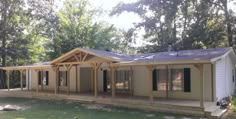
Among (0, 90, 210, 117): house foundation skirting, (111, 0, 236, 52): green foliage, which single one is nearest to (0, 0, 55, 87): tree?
(111, 0, 236, 52): green foliage

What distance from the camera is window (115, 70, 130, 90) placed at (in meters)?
15.5

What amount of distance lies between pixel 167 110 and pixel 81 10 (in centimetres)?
2323

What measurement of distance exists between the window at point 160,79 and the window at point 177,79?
43 centimetres

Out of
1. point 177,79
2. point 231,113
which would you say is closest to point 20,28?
point 177,79

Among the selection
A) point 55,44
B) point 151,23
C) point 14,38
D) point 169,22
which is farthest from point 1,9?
point 169,22

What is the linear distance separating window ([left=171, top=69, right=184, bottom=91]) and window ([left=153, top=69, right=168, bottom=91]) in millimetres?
426

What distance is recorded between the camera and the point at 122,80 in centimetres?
1576

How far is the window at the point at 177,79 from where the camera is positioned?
523 inches

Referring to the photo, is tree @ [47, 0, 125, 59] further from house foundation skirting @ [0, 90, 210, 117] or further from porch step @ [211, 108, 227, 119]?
porch step @ [211, 108, 227, 119]

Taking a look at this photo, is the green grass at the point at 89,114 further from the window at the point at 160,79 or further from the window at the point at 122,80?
the window at the point at 122,80

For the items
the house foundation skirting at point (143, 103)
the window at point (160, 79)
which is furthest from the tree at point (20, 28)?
the window at point (160, 79)

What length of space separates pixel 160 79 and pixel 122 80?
9.02 feet

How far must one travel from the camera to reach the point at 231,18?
22.2m

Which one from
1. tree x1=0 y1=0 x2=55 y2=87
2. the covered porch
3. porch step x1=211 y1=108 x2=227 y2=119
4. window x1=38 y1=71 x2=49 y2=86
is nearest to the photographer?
porch step x1=211 y1=108 x2=227 y2=119
